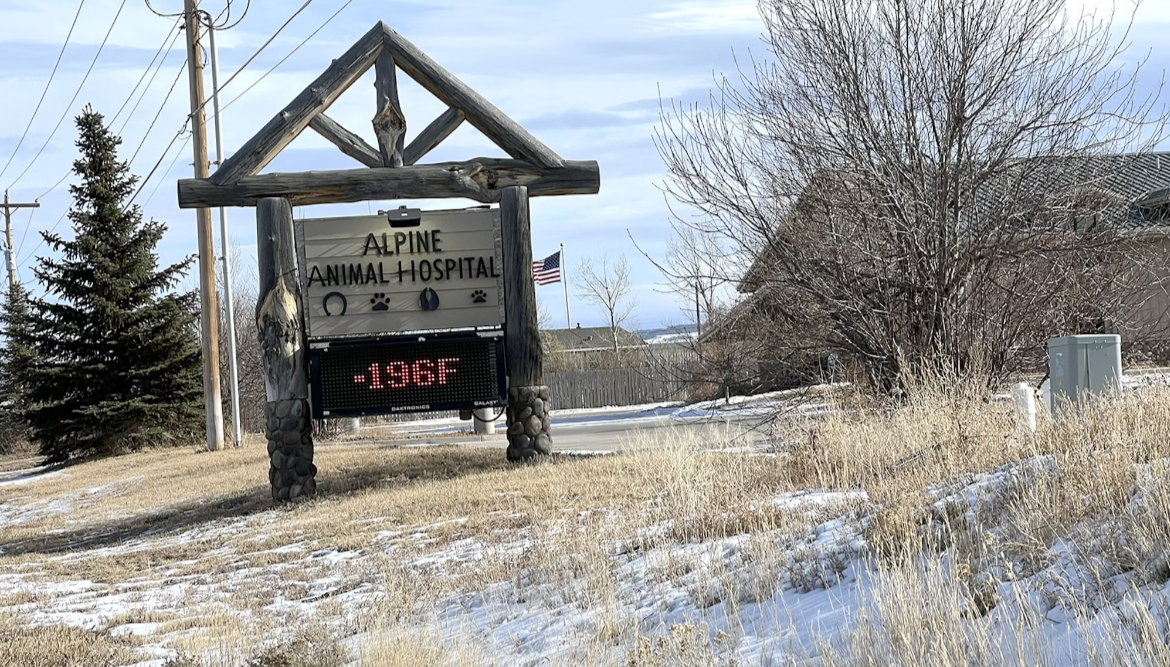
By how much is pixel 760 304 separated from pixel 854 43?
3168 millimetres

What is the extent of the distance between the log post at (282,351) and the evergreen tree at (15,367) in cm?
1909

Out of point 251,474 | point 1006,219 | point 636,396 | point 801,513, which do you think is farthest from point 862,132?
point 636,396

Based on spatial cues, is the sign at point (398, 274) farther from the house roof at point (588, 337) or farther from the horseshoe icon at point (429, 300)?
the house roof at point (588, 337)

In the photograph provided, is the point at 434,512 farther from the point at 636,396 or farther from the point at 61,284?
the point at 636,396

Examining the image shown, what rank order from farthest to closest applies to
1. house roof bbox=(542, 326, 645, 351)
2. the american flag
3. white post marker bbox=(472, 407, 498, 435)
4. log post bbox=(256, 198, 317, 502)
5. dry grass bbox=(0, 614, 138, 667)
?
house roof bbox=(542, 326, 645, 351) < the american flag < white post marker bbox=(472, 407, 498, 435) < log post bbox=(256, 198, 317, 502) < dry grass bbox=(0, 614, 138, 667)

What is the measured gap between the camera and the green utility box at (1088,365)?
31.2 feet

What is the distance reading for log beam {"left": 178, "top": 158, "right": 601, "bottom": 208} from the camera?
1365 centimetres

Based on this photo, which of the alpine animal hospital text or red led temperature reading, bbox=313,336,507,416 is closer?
red led temperature reading, bbox=313,336,507,416

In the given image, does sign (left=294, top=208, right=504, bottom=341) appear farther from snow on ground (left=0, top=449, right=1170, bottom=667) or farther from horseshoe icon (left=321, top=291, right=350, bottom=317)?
snow on ground (left=0, top=449, right=1170, bottom=667)

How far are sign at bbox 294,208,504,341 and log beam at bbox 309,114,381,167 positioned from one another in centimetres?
72

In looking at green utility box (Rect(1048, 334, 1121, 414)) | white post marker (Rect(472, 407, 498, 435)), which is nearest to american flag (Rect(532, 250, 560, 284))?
white post marker (Rect(472, 407, 498, 435))

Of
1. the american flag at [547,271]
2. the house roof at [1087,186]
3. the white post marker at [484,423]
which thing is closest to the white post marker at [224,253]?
the white post marker at [484,423]

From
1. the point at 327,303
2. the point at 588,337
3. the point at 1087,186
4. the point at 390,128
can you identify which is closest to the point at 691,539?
the point at 1087,186

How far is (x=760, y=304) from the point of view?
45.4 feet
